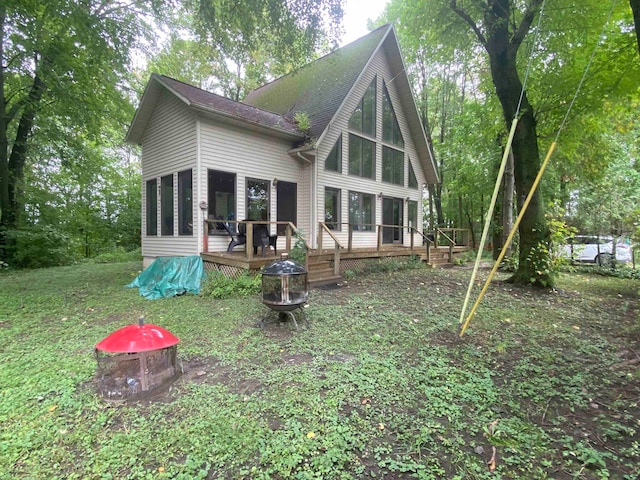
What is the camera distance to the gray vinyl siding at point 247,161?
8062 mm

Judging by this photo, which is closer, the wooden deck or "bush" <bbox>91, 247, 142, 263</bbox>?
the wooden deck

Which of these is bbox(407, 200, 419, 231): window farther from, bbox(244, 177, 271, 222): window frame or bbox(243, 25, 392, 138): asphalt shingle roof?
bbox(244, 177, 271, 222): window frame

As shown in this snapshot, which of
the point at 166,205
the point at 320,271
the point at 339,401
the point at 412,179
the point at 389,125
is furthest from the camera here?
the point at 412,179

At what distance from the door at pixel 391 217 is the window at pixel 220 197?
243 inches

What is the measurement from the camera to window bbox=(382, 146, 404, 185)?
487 inches

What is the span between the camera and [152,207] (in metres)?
10.1

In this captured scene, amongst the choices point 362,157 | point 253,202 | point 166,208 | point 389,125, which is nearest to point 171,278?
point 166,208

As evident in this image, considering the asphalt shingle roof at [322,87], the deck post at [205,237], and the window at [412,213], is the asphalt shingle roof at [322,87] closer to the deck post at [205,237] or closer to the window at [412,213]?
the deck post at [205,237]

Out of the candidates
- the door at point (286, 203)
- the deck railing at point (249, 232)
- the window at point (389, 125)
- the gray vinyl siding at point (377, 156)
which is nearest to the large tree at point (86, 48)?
the gray vinyl siding at point (377, 156)

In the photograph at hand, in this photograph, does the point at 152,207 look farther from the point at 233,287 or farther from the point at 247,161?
the point at 233,287

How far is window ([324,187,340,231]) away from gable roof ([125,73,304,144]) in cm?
201

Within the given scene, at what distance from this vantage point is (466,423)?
7.69 ft

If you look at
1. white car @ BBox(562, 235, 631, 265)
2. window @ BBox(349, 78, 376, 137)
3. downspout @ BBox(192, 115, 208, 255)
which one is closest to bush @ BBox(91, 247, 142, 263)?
downspout @ BBox(192, 115, 208, 255)

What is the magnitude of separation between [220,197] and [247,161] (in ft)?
4.13
